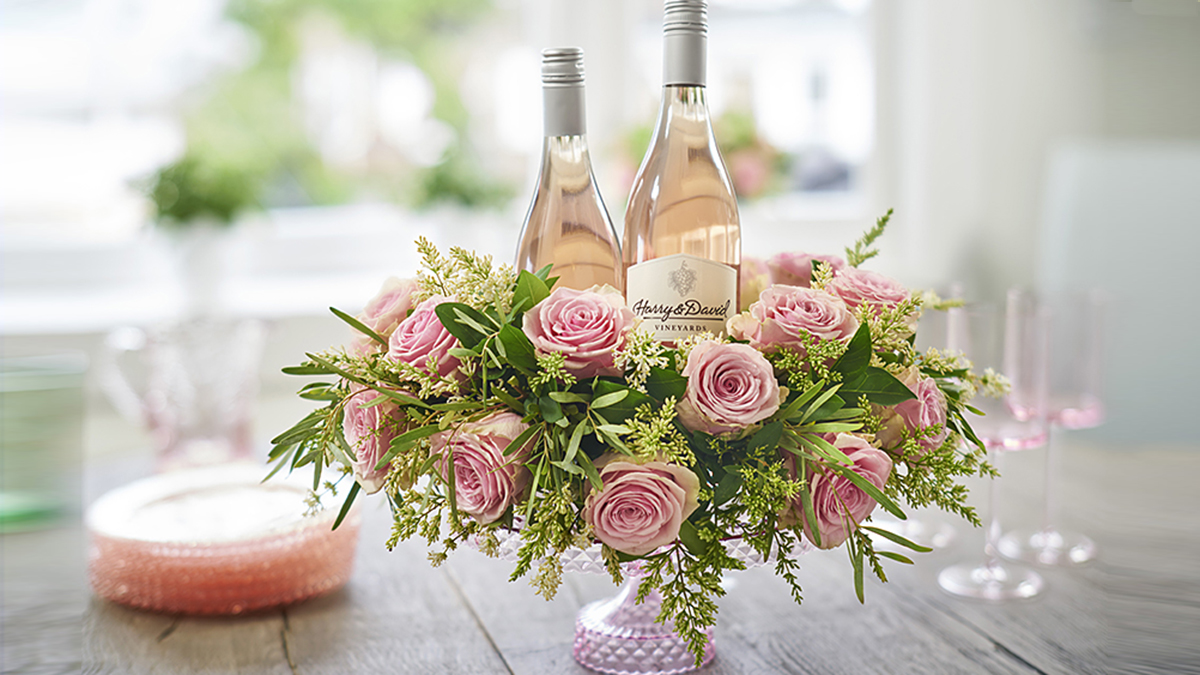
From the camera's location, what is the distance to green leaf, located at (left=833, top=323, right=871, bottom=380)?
2.20 ft

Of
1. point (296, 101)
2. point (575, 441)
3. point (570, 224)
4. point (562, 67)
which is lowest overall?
point (575, 441)

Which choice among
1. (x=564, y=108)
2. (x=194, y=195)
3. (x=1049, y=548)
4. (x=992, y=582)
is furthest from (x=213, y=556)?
(x=194, y=195)

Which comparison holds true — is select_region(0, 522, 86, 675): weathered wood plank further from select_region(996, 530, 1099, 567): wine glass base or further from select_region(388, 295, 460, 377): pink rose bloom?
select_region(996, 530, 1099, 567): wine glass base

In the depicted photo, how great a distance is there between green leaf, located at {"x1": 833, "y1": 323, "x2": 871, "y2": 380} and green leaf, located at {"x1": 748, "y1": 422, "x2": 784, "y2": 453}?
70mm

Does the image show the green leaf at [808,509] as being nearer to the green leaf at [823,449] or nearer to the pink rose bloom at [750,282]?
the green leaf at [823,449]

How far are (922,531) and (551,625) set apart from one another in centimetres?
51

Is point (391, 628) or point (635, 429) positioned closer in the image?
point (635, 429)

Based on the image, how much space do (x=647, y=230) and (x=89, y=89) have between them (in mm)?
1978

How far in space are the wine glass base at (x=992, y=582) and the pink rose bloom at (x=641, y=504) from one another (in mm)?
456

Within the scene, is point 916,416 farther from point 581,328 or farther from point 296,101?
point 296,101

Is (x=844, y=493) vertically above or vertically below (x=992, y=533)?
above

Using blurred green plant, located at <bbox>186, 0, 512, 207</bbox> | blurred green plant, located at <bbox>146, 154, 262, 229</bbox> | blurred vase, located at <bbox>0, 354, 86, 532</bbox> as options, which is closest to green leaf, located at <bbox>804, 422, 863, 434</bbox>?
blurred vase, located at <bbox>0, 354, 86, 532</bbox>

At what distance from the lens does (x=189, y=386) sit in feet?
4.48

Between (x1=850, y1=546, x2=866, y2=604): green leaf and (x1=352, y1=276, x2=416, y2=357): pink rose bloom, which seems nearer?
(x1=850, y1=546, x2=866, y2=604): green leaf
